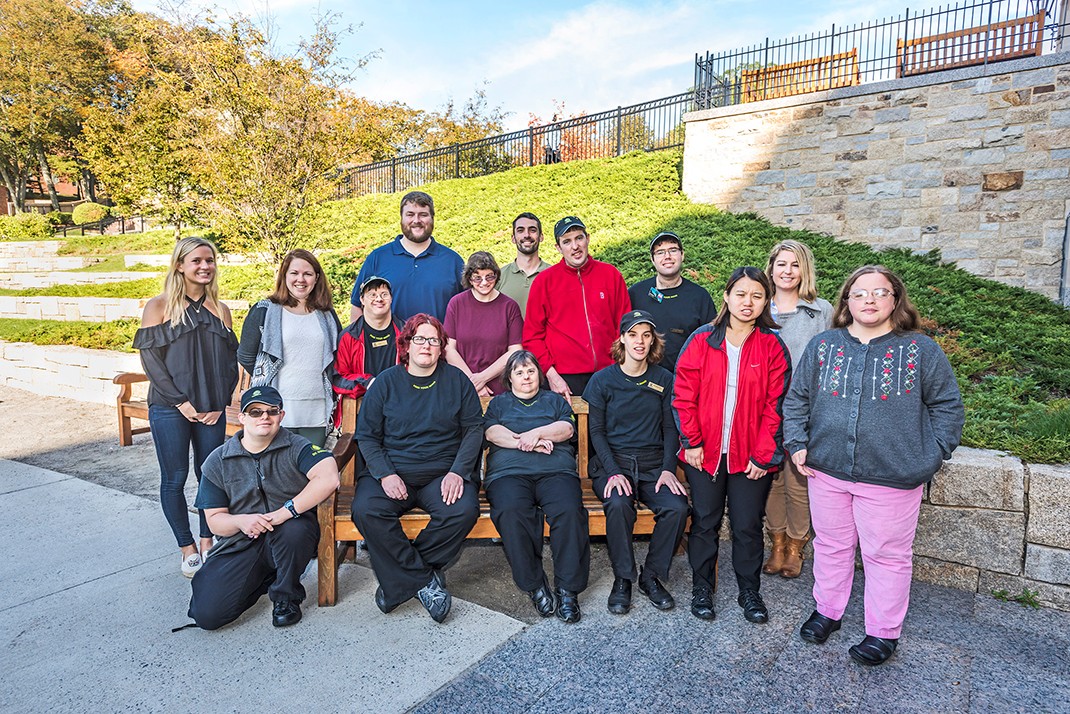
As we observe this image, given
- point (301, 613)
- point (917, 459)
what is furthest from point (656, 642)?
point (301, 613)

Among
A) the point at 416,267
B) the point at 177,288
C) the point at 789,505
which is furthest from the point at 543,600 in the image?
the point at 177,288

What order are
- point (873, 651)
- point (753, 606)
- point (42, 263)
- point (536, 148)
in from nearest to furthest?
point (873, 651), point (753, 606), point (536, 148), point (42, 263)

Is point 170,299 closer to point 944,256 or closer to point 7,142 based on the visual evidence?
point 944,256

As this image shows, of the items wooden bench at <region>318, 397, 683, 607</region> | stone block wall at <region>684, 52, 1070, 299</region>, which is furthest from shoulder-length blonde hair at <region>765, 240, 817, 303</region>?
stone block wall at <region>684, 52, 1070, 299</region>

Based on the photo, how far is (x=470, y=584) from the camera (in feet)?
12.0

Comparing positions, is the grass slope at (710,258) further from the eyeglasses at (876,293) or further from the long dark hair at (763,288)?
the long dark hair at (763,288)

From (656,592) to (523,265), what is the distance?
2.43 meters

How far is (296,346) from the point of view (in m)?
3.88

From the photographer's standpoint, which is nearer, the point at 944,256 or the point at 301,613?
the point at 301,613

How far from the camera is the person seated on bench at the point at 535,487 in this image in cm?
333

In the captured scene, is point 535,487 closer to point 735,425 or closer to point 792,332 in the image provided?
point 735,425

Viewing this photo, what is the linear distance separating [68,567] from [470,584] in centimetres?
230

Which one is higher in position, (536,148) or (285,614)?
(536,148)

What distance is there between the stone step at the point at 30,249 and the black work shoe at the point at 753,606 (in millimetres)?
23976
